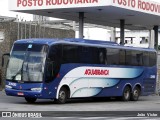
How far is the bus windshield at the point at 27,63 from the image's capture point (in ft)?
76.5

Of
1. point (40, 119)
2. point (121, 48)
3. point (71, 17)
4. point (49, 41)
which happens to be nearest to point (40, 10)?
point (71, 17)

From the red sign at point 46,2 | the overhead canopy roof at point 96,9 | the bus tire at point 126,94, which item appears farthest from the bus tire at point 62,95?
the red sign at point 46,2

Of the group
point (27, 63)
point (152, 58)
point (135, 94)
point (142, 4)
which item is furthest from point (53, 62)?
point (142, 4)

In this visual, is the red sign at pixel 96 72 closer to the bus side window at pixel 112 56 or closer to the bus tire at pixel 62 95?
the bus side window at pixel 112 56

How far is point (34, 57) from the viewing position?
23531 millimetres

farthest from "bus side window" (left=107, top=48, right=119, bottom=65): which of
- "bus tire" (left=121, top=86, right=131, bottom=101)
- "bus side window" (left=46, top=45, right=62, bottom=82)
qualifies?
"bus side window" (left=46, top=45, right=62, bottom=82)

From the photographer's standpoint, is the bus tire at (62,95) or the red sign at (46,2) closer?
the bus tire at (62,95)

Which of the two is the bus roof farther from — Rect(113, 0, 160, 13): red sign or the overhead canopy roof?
Rect(113, 0, 160, 13): red sign

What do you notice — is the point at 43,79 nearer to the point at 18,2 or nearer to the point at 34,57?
the point at 34,57

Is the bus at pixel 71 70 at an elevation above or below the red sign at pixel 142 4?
below

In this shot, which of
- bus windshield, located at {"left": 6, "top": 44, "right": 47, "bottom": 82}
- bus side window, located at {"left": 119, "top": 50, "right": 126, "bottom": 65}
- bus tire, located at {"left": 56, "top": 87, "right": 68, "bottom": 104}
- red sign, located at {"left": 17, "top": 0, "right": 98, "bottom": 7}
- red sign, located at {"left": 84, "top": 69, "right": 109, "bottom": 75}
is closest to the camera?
bus windshield, located at {"left": 6, "top": 44, "right": 47, "bottom": 82}

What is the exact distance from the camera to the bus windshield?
23.3 meters

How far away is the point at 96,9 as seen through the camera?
30.8 meters

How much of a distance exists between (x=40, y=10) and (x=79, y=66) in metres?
8.20
